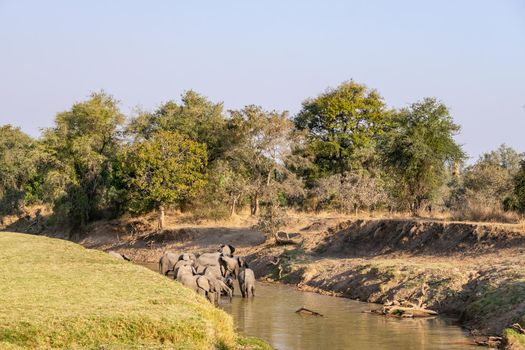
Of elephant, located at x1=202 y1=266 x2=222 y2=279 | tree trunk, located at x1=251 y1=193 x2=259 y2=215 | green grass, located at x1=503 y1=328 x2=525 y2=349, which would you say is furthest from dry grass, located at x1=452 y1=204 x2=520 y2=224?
tree trunk, located at x1=251 y1=193 x2=259 y2=215

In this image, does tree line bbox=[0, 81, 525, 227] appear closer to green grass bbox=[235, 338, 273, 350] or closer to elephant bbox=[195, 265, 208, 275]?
elephant bbox=[195, 265, 208, 275]

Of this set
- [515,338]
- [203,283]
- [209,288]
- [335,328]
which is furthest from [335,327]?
[203,283]

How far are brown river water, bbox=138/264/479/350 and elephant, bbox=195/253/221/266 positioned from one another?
14.9 ft

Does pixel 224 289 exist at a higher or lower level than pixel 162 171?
lower

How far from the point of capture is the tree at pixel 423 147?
47656mm

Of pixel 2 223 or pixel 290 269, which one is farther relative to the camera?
pixel 2 223

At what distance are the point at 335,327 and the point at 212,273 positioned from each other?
813 centimetres

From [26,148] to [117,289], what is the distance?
207ft

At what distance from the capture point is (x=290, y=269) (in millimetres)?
38344

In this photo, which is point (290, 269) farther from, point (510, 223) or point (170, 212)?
point (170, 212)

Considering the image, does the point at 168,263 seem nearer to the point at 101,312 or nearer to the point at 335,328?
the point at 335,328

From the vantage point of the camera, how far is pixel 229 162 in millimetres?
59469

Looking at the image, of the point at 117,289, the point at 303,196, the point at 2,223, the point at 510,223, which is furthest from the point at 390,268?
the point at 2,223

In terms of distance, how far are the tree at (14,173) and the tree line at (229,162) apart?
9.30 meters
